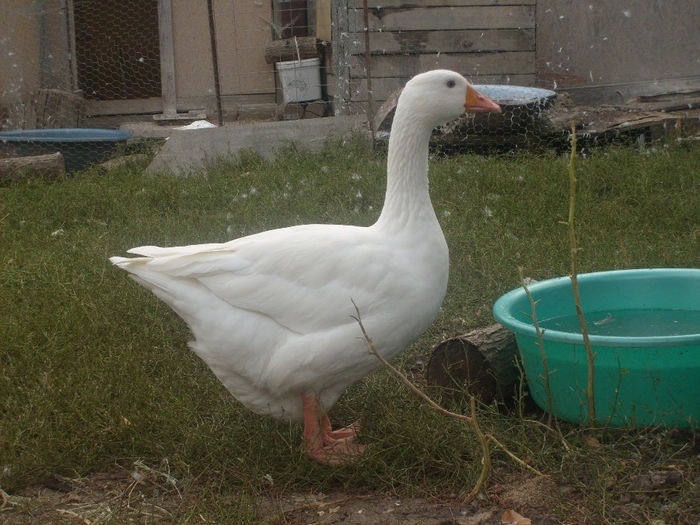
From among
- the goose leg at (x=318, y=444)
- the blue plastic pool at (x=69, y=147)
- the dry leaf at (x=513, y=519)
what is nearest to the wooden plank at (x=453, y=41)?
the blue plastic pool at (x=69, y=147)

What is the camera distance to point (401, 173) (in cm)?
273

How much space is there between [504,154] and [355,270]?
4.29 meters

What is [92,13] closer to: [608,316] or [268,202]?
[268,202]

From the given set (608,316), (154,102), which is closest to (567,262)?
(608,316)

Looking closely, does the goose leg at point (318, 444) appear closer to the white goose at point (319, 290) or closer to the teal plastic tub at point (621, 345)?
the white goose at point (319, 290)

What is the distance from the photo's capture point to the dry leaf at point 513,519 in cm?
225

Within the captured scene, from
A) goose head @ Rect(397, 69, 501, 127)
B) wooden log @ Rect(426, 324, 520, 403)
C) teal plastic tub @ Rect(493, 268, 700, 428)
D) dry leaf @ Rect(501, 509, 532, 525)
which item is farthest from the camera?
wooden log @ Rect(426, 324, 520, 403)

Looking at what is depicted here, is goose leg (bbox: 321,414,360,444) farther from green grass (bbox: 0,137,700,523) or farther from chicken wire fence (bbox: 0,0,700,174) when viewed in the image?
chicken wire fence (bbox: 0,0,700,174)

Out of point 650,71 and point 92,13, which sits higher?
point 92,13

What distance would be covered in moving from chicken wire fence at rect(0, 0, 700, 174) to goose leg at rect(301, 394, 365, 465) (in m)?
4.40

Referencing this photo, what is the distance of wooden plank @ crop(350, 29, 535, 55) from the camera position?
7793 mm

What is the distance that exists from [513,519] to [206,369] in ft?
5.15

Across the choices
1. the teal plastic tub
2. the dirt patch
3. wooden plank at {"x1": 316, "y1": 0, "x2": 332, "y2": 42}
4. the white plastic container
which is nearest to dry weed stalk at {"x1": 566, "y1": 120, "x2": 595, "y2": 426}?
the teal plastic tub

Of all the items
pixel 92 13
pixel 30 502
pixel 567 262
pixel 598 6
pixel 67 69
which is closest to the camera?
pixel 30 502
